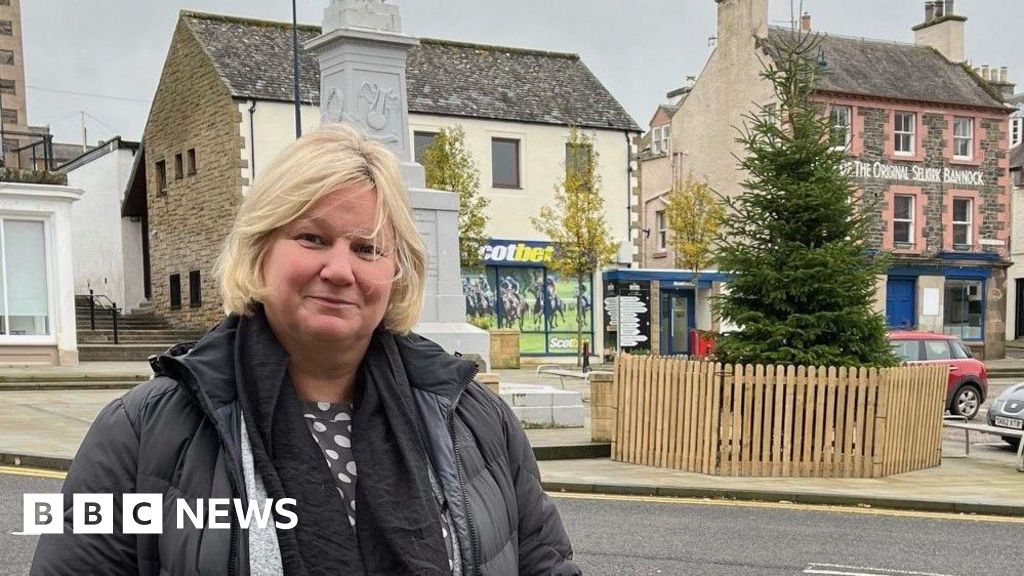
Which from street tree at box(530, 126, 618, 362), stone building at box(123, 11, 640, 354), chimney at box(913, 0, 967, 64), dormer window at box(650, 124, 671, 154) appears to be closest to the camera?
stone building at box(123, 11, 640, 354)

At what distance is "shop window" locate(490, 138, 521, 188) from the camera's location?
2958cm

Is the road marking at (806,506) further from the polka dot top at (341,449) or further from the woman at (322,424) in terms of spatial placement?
the polka dot top at (341,449)

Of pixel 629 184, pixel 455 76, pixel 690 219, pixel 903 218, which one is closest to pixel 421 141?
pixel 455 76

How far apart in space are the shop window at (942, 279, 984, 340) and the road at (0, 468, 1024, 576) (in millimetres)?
27600

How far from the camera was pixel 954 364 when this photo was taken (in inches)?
711

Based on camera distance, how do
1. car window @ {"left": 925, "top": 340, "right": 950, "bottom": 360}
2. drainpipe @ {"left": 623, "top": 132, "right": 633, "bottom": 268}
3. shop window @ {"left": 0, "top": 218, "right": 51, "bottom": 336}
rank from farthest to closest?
drainpipe @ {"left": 623, "top": 132, "right": 633, "bottom": 268} < shop window @ {"left": 0, "top": 218, "right": 51, "bottom": 336} < car window @ {"left": 925, "top": 340, "right": 950, "bottom": 360}

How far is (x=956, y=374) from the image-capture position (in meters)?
18.0

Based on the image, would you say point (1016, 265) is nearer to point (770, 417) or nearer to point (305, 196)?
point (770, 417)

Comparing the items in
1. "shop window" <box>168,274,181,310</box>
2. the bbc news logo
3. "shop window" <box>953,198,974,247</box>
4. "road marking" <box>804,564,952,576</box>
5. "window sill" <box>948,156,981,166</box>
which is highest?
"window sill" <box>948,156,981,166</box>

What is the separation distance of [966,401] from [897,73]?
63.0ft

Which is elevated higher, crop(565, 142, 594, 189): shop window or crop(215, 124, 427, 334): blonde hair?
crop(565, 142, 594, 189): shop window

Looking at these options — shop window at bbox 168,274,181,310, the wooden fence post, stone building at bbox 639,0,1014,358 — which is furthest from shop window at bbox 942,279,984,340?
the wooden fence post

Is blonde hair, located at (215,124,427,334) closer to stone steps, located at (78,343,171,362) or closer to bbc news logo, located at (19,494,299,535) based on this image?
bbc news logo, located at (19,494,299,535)

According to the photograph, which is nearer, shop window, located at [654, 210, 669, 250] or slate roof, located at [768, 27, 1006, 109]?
slate roof, located at [768, 27, 1006, 109]
